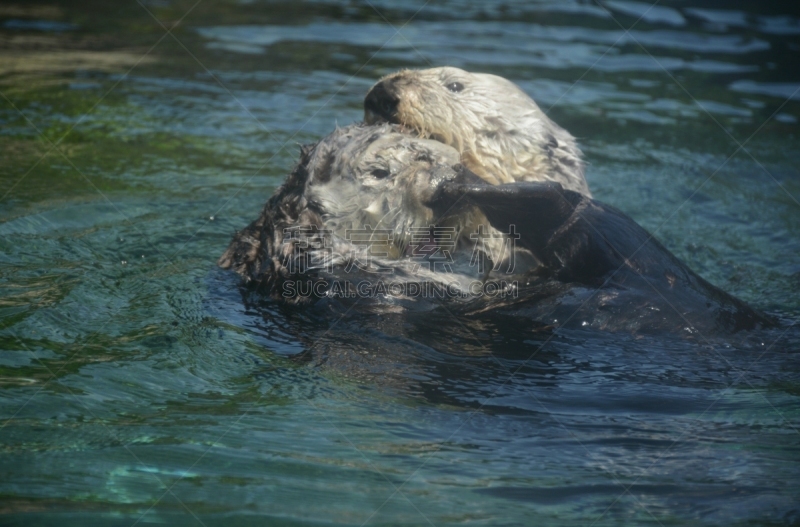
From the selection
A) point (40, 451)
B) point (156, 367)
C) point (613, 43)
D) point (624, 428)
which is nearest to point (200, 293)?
point (156, 367)

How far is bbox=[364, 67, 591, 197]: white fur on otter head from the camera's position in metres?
3.89

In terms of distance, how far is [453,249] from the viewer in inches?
144

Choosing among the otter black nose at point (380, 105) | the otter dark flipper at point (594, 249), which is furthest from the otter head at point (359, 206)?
the otter dark flipper at point (594, 249)

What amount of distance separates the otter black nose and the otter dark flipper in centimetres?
74

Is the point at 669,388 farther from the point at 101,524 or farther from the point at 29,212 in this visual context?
the point at 29,212

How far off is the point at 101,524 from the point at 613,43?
879 cm

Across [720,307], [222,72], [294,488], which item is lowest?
[294,488]

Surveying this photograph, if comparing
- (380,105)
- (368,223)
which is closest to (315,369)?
(368,223)

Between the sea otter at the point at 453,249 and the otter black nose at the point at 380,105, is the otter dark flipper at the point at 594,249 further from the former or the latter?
the otter black nose at the point at 380,105

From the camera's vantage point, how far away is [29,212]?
4973mm

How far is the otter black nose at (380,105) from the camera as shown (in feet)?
13.0

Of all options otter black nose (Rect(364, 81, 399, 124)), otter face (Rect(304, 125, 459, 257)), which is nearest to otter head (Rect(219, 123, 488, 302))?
otter face (Rect(304, 125, 459, 257))

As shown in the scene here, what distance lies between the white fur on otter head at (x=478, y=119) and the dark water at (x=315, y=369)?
638mm

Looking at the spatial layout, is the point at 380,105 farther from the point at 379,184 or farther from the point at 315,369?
the point at 315,369
